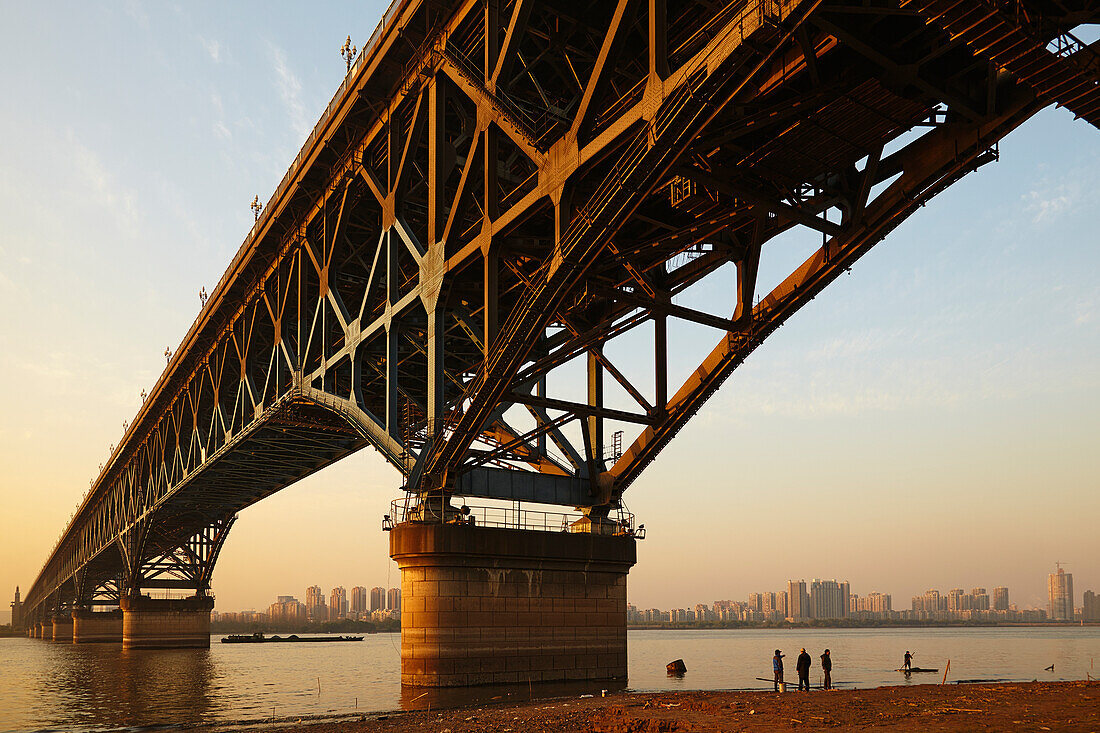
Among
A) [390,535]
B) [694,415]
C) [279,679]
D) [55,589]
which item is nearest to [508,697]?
[390,535]

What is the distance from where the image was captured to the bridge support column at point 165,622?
8019 centimetres

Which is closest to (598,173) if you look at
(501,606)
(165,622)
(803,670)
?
(501,606)

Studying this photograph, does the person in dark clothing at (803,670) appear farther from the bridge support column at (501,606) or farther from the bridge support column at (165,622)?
the bridge support column at (165,622)

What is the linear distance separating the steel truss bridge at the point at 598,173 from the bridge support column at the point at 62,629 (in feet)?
392

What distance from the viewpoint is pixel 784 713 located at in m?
17.2

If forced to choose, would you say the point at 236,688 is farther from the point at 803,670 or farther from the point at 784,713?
the point at 784,713

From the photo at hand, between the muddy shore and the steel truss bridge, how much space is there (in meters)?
6.42

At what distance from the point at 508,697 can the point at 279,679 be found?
29.1 m

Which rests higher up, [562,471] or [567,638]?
[562,471]

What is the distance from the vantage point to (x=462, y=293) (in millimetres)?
29281

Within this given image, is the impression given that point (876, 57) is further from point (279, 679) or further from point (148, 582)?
point (148, 582)

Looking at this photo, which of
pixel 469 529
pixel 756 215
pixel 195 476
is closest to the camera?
pixel 756 215

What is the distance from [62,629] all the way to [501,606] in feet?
460

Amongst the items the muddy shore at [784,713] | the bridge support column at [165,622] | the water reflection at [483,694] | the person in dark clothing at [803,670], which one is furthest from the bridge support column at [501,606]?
the bridge support column at [165,622]
